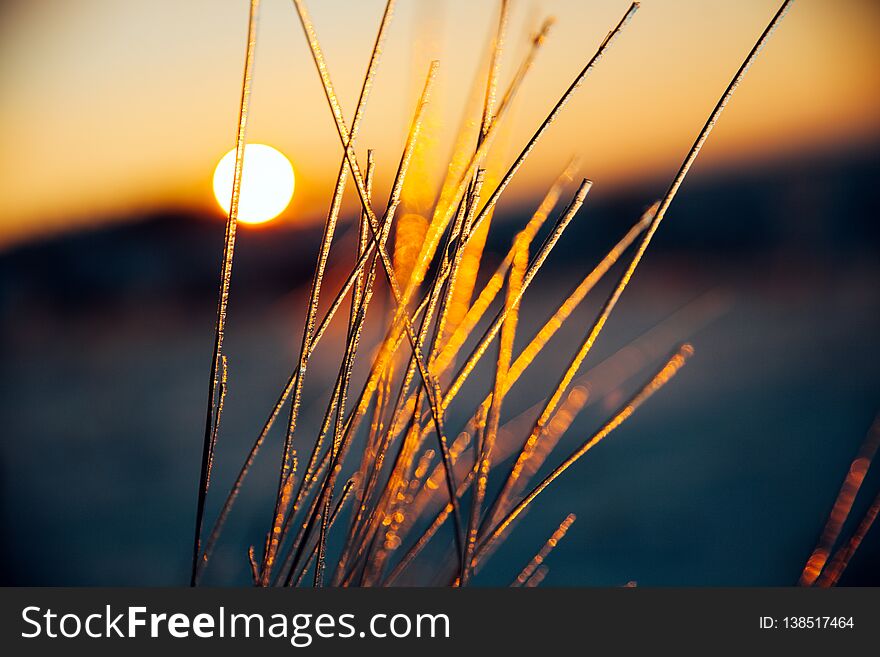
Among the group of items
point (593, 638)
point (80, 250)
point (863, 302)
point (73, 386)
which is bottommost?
point (593, 638)

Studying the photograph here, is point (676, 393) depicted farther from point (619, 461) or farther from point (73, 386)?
point (73, 386)

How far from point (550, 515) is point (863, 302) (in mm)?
2127

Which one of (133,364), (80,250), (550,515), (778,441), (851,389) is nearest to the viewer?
(550,515)

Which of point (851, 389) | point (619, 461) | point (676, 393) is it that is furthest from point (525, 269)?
point (851, 389)

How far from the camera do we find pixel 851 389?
2902mm

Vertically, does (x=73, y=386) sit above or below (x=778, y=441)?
above

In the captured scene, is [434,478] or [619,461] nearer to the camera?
[434,478]

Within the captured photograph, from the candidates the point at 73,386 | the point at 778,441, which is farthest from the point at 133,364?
the point at 778,441

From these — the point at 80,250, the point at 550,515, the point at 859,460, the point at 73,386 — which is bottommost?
the point at 859,460

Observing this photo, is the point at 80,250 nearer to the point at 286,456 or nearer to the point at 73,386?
the point at 73,386

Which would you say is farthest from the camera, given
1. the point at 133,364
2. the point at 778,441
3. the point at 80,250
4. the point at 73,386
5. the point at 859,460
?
the point at 80,250

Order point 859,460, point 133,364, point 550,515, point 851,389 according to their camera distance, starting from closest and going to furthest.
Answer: point 859,460
point 550,515
point 851,389
point 133,364

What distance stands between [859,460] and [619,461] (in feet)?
6.72

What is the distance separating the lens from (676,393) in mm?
2941
